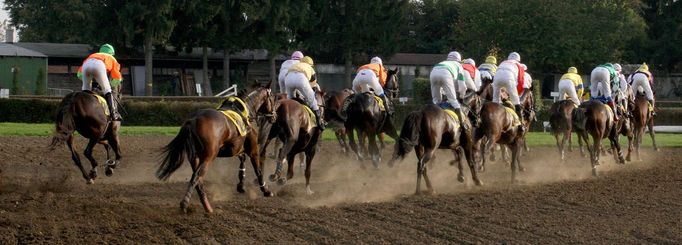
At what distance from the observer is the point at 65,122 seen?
15.5 metres

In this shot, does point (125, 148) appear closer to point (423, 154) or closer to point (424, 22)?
point (423, 154)

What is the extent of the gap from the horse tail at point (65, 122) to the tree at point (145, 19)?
99.5ft

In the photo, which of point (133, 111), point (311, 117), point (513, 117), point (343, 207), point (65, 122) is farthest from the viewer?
point (133, 111)

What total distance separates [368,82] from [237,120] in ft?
22.5

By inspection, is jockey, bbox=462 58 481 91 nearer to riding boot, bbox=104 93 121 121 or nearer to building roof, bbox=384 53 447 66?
riding boot, bbox=104 93 121 121

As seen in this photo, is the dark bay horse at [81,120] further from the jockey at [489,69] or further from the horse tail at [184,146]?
the jockey at [489,69]

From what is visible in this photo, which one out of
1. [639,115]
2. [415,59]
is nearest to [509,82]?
[639,115]

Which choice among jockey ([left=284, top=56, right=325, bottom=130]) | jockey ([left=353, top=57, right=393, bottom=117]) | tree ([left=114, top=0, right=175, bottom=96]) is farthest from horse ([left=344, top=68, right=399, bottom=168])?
tree ([left=114, top=0, right=175, bottom=96])

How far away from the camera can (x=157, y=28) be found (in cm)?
4612

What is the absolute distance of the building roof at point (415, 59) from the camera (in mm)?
62969

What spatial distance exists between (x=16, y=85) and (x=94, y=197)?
35.0 m

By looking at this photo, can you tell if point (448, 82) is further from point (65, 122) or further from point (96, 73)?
point (65, 122)

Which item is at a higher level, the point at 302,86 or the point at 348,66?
the point at 348,66

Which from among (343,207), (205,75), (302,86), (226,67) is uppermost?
(302,86)
